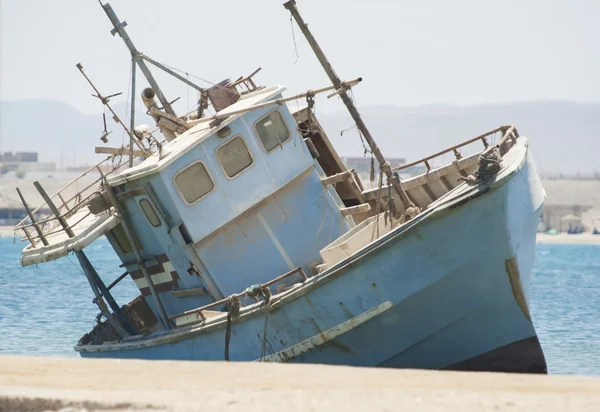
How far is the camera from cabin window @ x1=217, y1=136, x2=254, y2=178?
15641 millimetres

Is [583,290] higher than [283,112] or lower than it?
lower

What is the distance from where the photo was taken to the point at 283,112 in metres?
16.3

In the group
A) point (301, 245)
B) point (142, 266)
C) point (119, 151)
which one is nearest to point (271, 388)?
point (301, 245)

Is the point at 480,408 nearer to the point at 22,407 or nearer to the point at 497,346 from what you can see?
the point at 22,407

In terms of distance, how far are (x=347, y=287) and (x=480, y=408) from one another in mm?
5322

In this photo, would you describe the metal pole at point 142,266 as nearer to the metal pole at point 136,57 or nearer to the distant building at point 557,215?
the metal pole at point 136,57

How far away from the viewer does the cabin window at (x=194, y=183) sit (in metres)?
15.2

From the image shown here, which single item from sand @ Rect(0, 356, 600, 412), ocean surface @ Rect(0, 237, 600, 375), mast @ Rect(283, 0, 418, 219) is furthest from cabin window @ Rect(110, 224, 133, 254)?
sand @ Rect(0, 356, 600, 412)

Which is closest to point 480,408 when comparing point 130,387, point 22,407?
point 130,387

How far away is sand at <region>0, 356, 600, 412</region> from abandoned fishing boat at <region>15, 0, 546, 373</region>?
277 cm

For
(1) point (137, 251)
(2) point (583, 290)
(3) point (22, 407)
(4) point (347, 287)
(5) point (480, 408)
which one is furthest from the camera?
(2) point (583, 290)

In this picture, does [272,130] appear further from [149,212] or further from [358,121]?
[149,212]

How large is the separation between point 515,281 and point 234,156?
470cm

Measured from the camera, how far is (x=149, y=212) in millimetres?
15523
